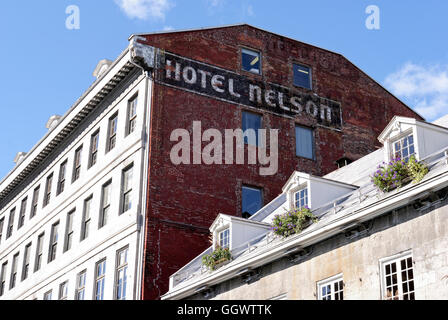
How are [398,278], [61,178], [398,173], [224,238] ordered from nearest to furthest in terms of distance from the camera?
[398,278] < [398,173] < [224,238] < [61,178]

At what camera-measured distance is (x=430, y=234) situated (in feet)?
66.1

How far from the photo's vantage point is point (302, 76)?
129 ft

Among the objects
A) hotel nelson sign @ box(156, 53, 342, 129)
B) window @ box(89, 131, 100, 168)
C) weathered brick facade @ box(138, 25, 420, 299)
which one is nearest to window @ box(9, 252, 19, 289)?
window @ box(89, 131, 100, 168)

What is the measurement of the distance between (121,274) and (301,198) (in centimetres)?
1023

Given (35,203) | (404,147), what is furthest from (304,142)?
(35,203)

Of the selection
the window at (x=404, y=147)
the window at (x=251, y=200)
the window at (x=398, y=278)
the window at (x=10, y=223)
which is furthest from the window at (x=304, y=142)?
the window at (x=10, y=223)

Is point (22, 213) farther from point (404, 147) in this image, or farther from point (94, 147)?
point (404, 147)

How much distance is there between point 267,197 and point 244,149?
2432 mm

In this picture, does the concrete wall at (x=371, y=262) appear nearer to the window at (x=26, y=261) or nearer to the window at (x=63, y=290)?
the window at (x=63, y=290)

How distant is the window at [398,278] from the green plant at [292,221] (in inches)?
146

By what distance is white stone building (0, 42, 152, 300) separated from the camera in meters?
33.5
